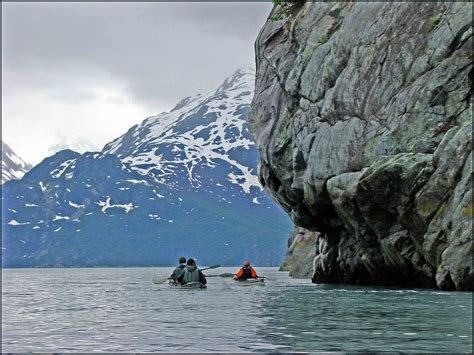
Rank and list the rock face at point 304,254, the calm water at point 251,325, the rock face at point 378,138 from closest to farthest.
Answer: the calm water at point 251,325 < the rock face at point 378,138 < the rock face at point 304,254

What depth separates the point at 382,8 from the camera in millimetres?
58906

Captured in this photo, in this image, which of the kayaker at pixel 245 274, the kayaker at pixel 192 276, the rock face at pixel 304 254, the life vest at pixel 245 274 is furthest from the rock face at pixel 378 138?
the rock face at pixel 304 254

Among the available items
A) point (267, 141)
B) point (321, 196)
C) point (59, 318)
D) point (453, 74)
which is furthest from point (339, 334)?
point (267, 141)

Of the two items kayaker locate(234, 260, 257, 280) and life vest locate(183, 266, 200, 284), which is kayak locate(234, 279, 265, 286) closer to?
kayaker locate(234, 260, 257, 280)

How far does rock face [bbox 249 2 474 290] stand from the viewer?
4541 centimetres

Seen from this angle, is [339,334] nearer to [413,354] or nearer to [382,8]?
[413,354]

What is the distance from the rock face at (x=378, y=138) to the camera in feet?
149

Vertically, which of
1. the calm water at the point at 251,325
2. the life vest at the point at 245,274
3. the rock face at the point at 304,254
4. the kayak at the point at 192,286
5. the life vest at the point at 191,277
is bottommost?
the calm water at the point at 251,325

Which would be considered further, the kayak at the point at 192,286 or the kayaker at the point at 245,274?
the kayaker at the point at 245,274

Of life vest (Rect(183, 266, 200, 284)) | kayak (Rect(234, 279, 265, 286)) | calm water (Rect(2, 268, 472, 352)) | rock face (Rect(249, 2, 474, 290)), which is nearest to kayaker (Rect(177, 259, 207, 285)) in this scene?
life vest (Rect(183, 266, 200, 284))

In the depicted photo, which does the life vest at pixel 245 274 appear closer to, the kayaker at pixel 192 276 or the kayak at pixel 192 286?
the kayaker at pixel 192 276

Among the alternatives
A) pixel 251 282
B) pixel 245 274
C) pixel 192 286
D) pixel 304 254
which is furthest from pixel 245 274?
pixel 304 254

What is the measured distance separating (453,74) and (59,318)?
1286 inches

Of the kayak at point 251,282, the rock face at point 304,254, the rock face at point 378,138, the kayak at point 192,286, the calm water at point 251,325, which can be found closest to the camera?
the calm water at point 251,325
